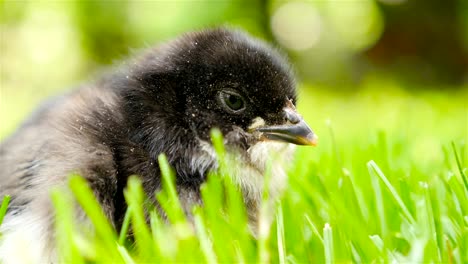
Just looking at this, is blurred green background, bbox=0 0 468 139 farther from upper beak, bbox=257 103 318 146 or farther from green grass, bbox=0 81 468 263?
upper beak, bbox=257 103 318 146

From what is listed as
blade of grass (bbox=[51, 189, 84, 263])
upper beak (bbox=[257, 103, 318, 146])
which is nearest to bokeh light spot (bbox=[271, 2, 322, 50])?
upper beak (bbox=[257, 103, 318, 146])

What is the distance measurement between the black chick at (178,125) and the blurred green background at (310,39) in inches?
214

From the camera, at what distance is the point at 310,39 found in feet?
26.7

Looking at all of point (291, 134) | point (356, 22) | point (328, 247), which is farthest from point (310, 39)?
point (328, 247)

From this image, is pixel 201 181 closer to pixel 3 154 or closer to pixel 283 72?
pixel 283 72

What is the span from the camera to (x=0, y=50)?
779cm

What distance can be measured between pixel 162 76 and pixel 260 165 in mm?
402

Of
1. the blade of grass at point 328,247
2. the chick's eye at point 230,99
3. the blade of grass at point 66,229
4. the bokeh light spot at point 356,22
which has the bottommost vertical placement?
the blade of grass at point 328,247

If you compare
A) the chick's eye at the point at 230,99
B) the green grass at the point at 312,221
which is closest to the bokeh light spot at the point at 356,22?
the green grass at the point at 312,221

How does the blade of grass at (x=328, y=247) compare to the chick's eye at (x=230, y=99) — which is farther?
the chick's eye at (x=230, y=99)

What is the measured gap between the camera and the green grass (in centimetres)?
134

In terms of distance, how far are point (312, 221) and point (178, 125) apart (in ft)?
1.58

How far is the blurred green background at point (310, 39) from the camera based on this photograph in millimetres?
7633

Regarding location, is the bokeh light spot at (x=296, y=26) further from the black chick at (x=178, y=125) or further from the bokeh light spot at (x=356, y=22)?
the black chick at (x=178, y=125)
